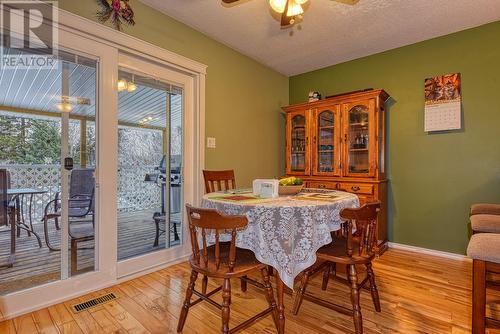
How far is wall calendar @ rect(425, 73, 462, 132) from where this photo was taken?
2828 millimetres

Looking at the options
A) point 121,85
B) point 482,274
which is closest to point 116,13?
point 121,85

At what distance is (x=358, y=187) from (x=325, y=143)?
735 millimetres

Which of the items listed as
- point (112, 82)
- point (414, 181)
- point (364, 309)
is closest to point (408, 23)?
point (414, 181)

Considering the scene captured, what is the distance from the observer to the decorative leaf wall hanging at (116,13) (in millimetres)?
2100

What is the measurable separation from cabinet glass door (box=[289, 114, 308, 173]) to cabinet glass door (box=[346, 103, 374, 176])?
64 cm

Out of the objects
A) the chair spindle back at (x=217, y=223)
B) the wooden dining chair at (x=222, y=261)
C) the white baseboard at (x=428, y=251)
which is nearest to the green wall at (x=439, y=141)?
the white baseboard at (x=428, y=251)

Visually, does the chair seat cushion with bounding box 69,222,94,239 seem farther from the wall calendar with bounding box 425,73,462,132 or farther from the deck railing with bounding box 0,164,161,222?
A: the wall calendar with bounding box 425,73,462,132

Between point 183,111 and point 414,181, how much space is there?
9.25ft

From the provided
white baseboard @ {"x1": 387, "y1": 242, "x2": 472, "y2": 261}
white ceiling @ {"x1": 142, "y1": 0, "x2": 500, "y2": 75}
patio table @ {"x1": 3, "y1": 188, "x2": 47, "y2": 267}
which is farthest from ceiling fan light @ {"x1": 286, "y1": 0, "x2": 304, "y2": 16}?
white baseboard @ {"x1": 387, "y1": 242, "x2": 472, "y2": 261}

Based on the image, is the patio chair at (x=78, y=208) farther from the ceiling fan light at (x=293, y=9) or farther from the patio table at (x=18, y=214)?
the ceiling fan light at (x=293, y=9)

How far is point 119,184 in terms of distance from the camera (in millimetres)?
2344

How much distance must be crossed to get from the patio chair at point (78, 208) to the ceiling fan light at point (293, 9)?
1.97 metres

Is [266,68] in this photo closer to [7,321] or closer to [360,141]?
[360,141]

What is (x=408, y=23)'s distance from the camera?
8.77ft
